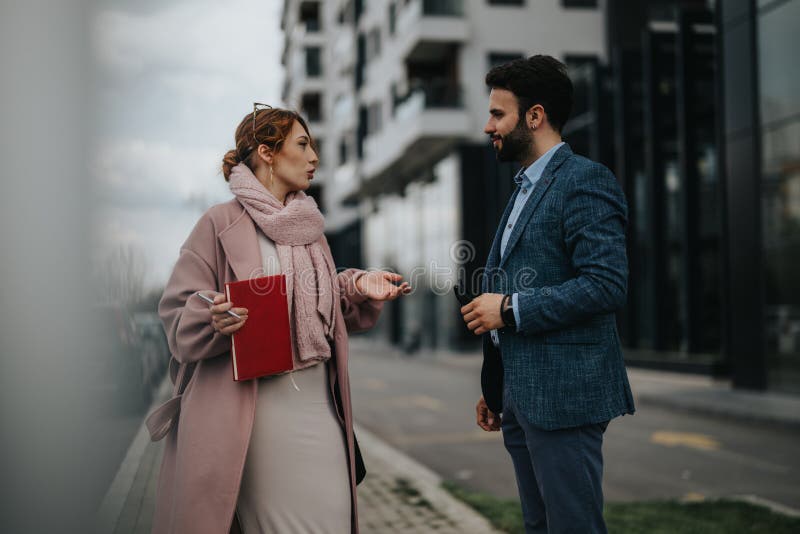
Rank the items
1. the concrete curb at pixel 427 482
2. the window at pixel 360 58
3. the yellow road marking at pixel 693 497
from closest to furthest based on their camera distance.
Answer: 1. the concrete curb at pixel 427 482
2. the yellow road marking at pixel 693 497
3. the window at pixel 360 58

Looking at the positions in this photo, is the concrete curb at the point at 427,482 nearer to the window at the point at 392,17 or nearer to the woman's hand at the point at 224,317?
the woman's hand at the point at 224,317

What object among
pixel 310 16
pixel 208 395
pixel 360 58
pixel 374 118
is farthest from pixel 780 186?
pixel 310 16

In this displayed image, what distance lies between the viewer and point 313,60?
50.3m

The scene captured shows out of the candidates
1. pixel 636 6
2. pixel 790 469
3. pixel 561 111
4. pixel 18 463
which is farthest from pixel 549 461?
pixel 636 6

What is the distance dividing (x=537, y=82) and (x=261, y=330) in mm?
1232

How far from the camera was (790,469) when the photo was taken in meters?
7.84

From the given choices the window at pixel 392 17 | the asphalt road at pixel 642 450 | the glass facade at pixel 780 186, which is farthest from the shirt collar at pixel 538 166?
the window at pixel 392 17

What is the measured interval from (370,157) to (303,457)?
31.9 m

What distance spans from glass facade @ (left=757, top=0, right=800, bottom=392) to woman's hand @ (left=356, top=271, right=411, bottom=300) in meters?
11.8

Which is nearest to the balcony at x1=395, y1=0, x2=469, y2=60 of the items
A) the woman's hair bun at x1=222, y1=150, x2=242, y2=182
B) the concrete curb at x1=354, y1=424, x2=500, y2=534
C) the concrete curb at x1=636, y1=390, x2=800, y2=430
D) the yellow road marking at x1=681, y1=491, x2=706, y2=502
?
the concrete curb at x1=636, y1=390, x2=800, y2=430

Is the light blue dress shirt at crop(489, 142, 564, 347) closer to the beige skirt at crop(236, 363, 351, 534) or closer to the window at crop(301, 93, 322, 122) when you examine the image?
the beige skirt at crop(236, 363, 351, 534)

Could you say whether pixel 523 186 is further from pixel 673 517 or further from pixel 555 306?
pixel 673 517

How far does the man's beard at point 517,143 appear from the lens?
9.09 ft

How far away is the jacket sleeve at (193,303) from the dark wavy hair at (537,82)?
113 cm
